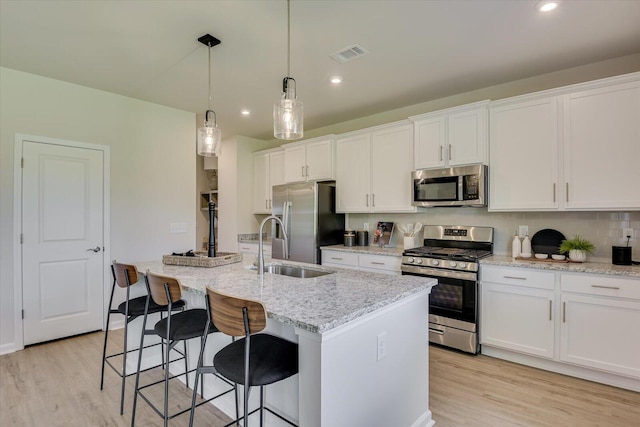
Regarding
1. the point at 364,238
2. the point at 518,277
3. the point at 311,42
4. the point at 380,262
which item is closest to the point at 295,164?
the point at 364,238

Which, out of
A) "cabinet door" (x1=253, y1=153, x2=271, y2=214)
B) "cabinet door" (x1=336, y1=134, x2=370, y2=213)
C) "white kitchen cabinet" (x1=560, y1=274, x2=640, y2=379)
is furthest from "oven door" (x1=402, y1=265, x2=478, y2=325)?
"cabinet door" (x1=253, y1=153, x2=271, y2=214)

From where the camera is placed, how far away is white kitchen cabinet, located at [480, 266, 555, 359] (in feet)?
8.89

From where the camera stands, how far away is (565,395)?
238cm

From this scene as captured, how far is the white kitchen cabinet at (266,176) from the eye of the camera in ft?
17.1

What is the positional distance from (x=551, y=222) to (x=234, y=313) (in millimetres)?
3118

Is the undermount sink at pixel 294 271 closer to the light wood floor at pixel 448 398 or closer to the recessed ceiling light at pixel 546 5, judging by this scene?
the light wood floor at pixel 448 398

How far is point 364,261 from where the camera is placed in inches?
153

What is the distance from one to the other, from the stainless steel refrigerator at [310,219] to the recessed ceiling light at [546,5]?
2721 mm

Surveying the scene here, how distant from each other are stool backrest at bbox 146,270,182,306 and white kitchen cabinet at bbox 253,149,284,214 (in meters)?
3.30

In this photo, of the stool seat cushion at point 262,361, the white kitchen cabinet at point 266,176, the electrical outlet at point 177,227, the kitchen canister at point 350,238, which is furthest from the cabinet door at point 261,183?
the stool seat cushion at point 262,361

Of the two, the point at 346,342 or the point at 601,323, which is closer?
the point at 346,342

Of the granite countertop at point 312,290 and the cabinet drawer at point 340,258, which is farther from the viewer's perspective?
→ the cabinet drawer at point 340,258

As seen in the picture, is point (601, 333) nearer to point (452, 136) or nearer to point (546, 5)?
point (452, 136)

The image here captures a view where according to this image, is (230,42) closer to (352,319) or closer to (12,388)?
(352,319)
